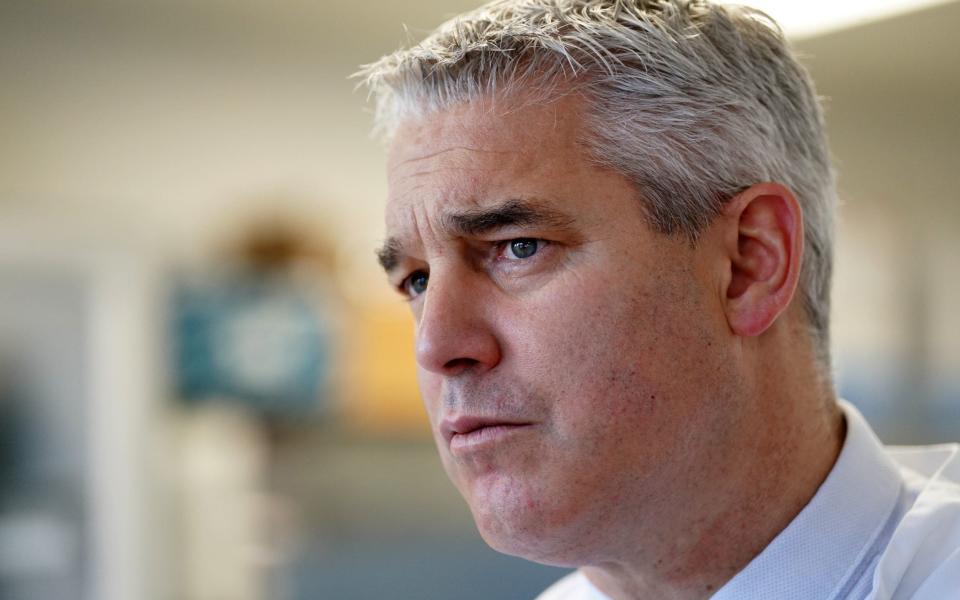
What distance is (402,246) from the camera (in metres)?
1.16

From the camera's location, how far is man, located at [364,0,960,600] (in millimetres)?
1032

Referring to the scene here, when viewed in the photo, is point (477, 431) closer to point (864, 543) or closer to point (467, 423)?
point (467, 423)

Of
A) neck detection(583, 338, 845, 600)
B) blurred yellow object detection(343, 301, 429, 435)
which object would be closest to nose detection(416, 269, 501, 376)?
neck detection(583, 338, 845, 600)

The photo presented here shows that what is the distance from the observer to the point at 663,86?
110cm

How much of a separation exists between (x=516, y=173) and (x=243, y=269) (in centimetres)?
321

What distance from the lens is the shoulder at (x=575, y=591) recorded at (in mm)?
1306

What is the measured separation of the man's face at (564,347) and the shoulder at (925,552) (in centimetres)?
20

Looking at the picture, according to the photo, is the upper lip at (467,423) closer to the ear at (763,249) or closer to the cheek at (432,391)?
the cheek at (432,391)

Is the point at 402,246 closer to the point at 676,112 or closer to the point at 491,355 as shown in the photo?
the point at 491,355

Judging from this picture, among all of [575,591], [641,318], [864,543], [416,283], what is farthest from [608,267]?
[575,591]

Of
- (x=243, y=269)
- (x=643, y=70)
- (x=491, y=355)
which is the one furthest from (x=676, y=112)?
(x=243, y=269)

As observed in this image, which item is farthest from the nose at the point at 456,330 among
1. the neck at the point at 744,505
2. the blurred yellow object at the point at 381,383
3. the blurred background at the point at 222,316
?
the blurred yellow object at the point at 381,383

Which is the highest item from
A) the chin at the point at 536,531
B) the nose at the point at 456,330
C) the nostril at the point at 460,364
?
the nose at the point at 456,330

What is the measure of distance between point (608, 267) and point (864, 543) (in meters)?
0.40
